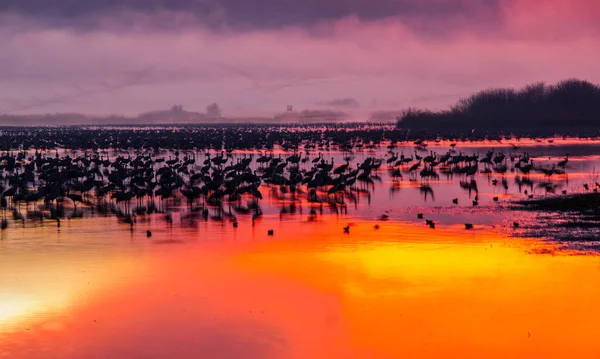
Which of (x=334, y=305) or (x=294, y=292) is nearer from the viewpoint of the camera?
(x=334, y=305)

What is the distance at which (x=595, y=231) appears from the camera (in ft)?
90.9

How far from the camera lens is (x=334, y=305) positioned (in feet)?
63.4

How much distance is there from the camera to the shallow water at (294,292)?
16.5 metres

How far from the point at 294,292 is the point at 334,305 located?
1.59m

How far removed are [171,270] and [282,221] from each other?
982 cm

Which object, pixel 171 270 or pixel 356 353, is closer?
pixel 356 353

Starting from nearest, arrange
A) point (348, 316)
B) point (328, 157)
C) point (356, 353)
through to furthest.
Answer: point (356, 353)
point (348, 316)
point (328, 157)

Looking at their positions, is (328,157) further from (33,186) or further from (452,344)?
(452,344)

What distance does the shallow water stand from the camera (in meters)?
16.5

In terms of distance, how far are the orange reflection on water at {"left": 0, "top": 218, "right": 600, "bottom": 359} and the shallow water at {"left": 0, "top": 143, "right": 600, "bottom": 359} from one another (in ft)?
0.13

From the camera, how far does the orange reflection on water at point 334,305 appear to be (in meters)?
16.3

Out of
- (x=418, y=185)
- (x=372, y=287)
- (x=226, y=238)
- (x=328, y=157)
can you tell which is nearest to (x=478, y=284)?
(x=372, y=287)

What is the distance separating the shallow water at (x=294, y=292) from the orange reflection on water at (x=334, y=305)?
41mm

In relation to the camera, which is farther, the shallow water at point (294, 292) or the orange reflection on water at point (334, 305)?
the shallow water at point (294, 292)
